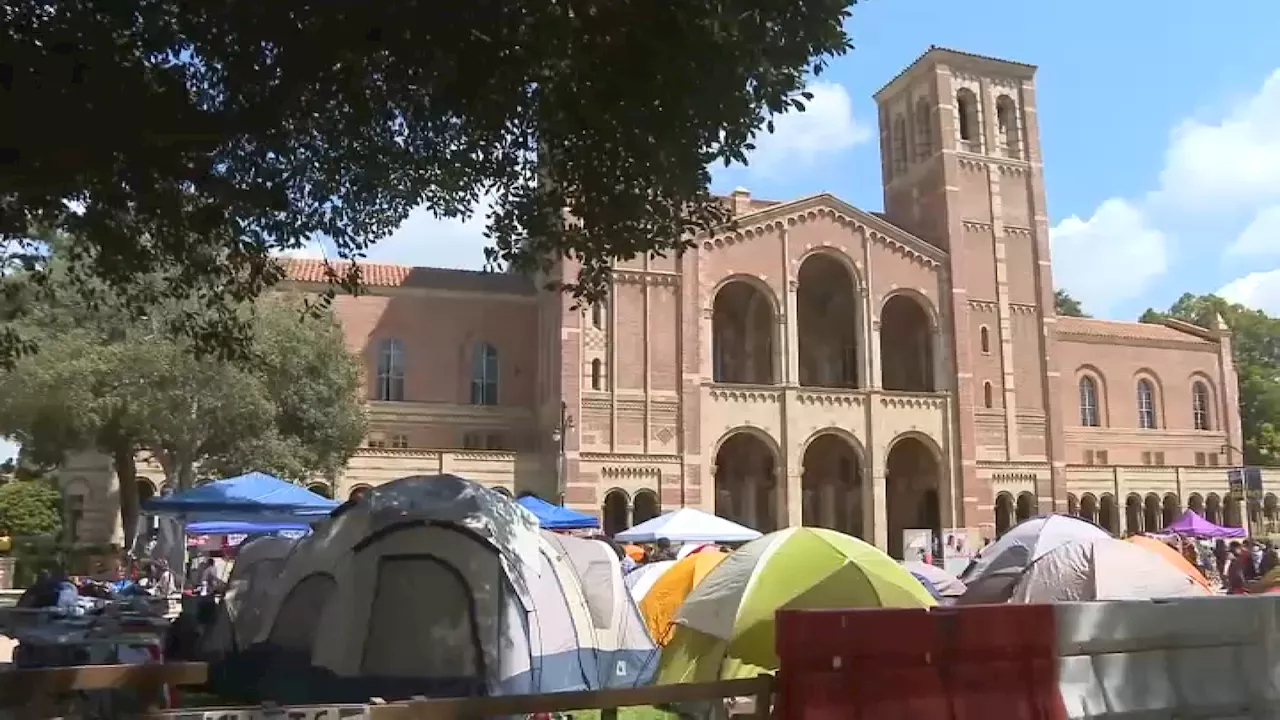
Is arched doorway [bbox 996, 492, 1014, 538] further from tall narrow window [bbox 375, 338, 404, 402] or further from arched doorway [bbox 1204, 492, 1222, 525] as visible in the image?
tall narrow window [bbox 375, 338, 404, 402]

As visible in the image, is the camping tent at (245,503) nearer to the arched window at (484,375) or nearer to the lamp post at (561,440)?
the lamp post at (561,440)

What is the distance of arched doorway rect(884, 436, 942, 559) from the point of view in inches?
1435

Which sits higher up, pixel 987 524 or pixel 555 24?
pixel 555 24

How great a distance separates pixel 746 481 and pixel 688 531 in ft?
51.9

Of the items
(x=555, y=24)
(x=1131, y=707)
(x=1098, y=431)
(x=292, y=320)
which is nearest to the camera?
(x=1131, y=707)

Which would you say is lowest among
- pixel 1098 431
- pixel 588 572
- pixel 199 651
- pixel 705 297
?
pixel 199 651

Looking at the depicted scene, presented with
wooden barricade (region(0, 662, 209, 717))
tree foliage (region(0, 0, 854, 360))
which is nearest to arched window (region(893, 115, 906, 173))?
tree foliage (region(0, 0, 854, 360))

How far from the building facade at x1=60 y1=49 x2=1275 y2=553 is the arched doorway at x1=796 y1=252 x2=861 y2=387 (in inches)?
3.9

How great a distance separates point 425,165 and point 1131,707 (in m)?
6.53

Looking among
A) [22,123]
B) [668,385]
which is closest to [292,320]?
[668,385]

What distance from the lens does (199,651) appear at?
10.6 metres

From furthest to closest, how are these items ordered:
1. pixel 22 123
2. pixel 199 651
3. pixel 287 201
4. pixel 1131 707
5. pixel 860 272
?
1. pixel 860 272
2. pixel 199 651
3. pixel 287 201
4. pixel 22 123
5. pixel 1131 707

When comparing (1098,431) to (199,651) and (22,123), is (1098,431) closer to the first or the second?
(199,651)

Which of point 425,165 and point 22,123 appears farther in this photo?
point 425,165
